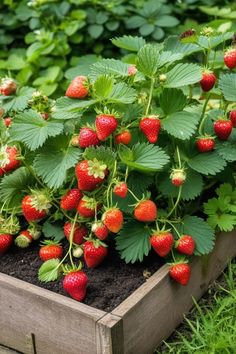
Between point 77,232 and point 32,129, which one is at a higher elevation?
point 32,129

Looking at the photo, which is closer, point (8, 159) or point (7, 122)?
point (8, 159)

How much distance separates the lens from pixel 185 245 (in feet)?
5.79

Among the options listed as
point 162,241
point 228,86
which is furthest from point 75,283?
point 228,86

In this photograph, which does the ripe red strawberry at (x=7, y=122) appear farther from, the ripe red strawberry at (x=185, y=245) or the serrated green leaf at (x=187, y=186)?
the ripe red strawberry at (x=185, y=245)

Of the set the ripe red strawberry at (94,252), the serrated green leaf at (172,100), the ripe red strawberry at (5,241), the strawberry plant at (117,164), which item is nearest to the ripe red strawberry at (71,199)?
the strawberry plant at (117,164)

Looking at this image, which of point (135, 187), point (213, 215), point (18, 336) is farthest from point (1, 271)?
point (213, 215)

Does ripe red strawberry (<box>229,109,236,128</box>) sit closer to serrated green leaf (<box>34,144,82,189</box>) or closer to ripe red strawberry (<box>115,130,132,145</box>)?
ripe red strawberry (<box>115,130,132,145</box>)

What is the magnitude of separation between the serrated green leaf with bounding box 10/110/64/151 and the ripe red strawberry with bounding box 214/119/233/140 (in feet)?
1.38

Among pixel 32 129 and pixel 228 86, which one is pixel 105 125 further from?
pixel 228 86

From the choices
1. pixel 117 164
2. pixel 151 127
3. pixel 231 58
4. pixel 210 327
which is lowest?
pixel 210 327

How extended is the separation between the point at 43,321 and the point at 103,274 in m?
0.21

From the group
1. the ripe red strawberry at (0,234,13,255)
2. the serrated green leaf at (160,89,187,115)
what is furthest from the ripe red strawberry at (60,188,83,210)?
the serrated green leaf at (160,89,187,115)

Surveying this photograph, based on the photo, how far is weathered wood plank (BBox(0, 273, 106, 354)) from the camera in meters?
1.65

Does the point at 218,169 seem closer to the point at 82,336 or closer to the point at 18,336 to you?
the point at 82,336
